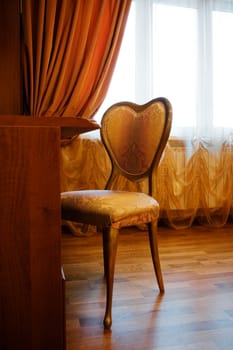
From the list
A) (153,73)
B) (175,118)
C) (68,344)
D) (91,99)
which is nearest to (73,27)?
(91,99)

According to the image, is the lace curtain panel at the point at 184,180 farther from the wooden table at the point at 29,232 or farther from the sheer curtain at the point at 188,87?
the wooden table at the point at 29,232

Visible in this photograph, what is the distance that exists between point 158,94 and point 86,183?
924mm

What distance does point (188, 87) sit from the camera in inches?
99.6

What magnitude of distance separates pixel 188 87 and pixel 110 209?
170 cm

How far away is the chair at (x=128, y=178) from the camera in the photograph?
46.7 inches

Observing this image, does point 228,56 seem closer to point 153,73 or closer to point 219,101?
point 219,101

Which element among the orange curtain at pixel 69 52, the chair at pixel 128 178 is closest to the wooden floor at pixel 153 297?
the chair at pixel 128 178

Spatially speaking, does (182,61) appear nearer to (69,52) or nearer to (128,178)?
(69,52)

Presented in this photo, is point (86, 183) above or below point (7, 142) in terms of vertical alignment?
below

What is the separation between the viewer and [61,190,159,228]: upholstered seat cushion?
119 cm

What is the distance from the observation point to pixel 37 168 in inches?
29.3

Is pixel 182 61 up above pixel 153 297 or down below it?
above

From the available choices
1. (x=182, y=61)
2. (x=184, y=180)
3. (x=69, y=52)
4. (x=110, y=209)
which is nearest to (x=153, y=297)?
(x=110, y=209)

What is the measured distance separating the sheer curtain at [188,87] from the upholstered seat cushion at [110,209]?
1.18 metres
